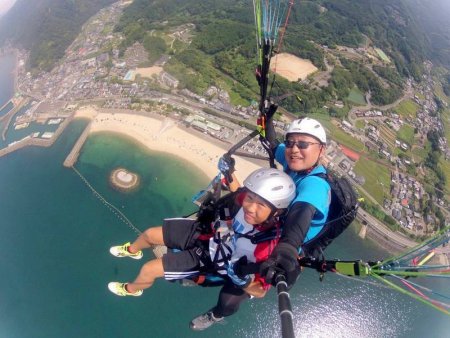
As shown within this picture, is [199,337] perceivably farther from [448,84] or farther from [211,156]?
[448,84]

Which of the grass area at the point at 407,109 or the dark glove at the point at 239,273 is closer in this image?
the dark glove at the point at 239,273

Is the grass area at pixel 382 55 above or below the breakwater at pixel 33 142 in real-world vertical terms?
above

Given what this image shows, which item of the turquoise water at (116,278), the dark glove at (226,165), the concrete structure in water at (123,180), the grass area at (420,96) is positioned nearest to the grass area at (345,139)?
the turquoise water at (116,278)

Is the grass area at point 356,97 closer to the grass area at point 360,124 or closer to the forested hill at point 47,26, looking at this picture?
the grass area at point 360,124

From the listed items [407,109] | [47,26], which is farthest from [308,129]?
[47,26]

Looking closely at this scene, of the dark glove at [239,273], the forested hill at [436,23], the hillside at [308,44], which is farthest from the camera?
the forested hill at [436,23]

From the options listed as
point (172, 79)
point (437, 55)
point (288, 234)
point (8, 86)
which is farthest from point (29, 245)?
point (437, 55)

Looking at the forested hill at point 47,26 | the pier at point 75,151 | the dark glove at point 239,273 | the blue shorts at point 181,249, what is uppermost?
the dark glove at point 239,273
